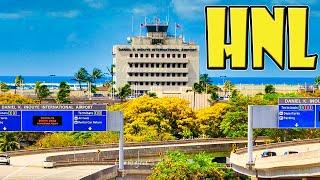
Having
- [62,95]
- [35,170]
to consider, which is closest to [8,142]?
[35,170]

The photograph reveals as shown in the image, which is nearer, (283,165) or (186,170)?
(283,165)

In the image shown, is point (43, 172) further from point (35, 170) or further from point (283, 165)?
point (283, 165)

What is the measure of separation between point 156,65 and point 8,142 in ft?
333

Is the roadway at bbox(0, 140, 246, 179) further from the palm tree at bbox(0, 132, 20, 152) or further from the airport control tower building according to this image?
the airport control tower building

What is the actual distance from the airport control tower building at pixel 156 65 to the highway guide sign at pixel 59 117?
4845 inches

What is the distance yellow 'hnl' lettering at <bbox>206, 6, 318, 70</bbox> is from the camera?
4081 cm

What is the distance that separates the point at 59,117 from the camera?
56969 mm

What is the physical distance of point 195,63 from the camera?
7298 inches

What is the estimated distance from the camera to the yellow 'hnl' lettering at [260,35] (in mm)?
40812

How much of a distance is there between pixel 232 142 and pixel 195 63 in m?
96.0

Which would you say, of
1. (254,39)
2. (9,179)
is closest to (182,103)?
(9,179)

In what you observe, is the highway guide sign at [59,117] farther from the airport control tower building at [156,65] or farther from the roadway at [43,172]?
the airport control tower building at [156,65]

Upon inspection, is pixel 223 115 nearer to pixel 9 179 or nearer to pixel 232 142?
pixel 232 142

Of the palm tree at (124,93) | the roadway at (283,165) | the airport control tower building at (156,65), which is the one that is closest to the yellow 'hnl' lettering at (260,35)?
the roadway at (283,165)
